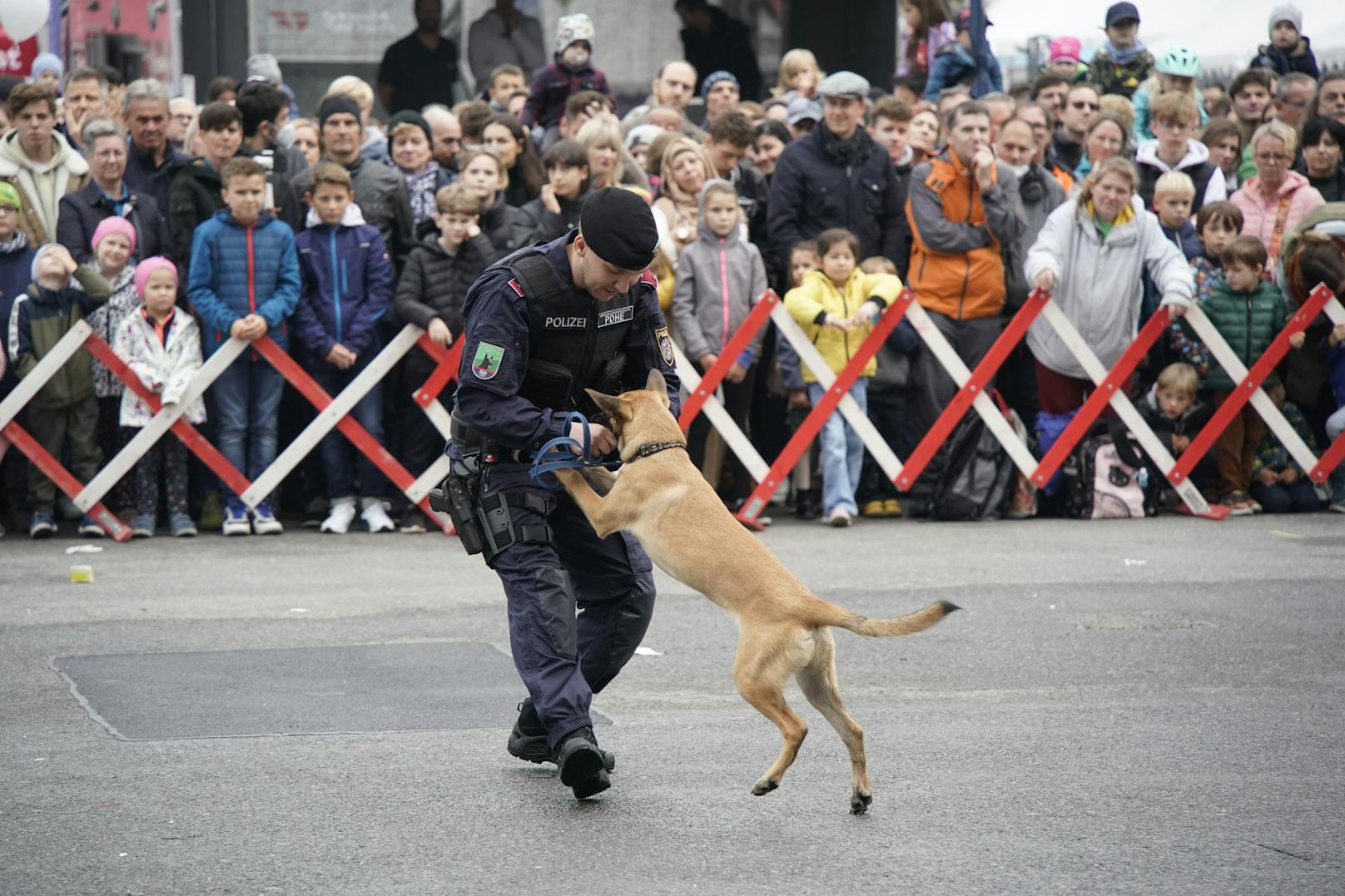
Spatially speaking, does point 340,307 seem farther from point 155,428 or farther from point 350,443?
point 155,428

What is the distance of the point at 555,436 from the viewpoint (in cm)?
526

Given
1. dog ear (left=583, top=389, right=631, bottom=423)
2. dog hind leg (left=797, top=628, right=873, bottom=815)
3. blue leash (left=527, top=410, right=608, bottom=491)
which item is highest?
dog ear (left=583, top=389, right=631, bottom=423)

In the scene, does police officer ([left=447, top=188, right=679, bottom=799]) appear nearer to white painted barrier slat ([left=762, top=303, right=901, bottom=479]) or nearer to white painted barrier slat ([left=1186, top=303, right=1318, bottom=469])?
white painted barrier slat ([left=762, top=303, right=901, bottom=479])

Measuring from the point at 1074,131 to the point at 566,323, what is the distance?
8.18 m

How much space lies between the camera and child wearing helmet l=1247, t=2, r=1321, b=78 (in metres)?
14.5

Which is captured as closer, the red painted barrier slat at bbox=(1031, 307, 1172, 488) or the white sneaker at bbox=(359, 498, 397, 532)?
the white sneaker at bbox=(359, 498, 397, 532)

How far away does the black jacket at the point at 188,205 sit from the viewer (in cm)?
1048

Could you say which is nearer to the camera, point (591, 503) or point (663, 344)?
point (591, 503)

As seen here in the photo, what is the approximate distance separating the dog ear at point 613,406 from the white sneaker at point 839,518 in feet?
17.8

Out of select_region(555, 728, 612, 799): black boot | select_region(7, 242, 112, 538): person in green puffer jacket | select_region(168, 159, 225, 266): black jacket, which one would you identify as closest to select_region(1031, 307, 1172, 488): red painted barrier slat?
select_region(168, 159, 225, 266): black jacket

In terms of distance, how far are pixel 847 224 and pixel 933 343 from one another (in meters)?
1.06

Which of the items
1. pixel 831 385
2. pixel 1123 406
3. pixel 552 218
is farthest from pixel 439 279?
pixel 1123 406

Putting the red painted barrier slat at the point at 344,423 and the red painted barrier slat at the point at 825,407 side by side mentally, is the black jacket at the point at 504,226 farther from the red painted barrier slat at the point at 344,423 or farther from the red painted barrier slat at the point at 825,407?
the red painted barrier slat at the point at 825,407

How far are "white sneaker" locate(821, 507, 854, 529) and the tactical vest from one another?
17.1ft
